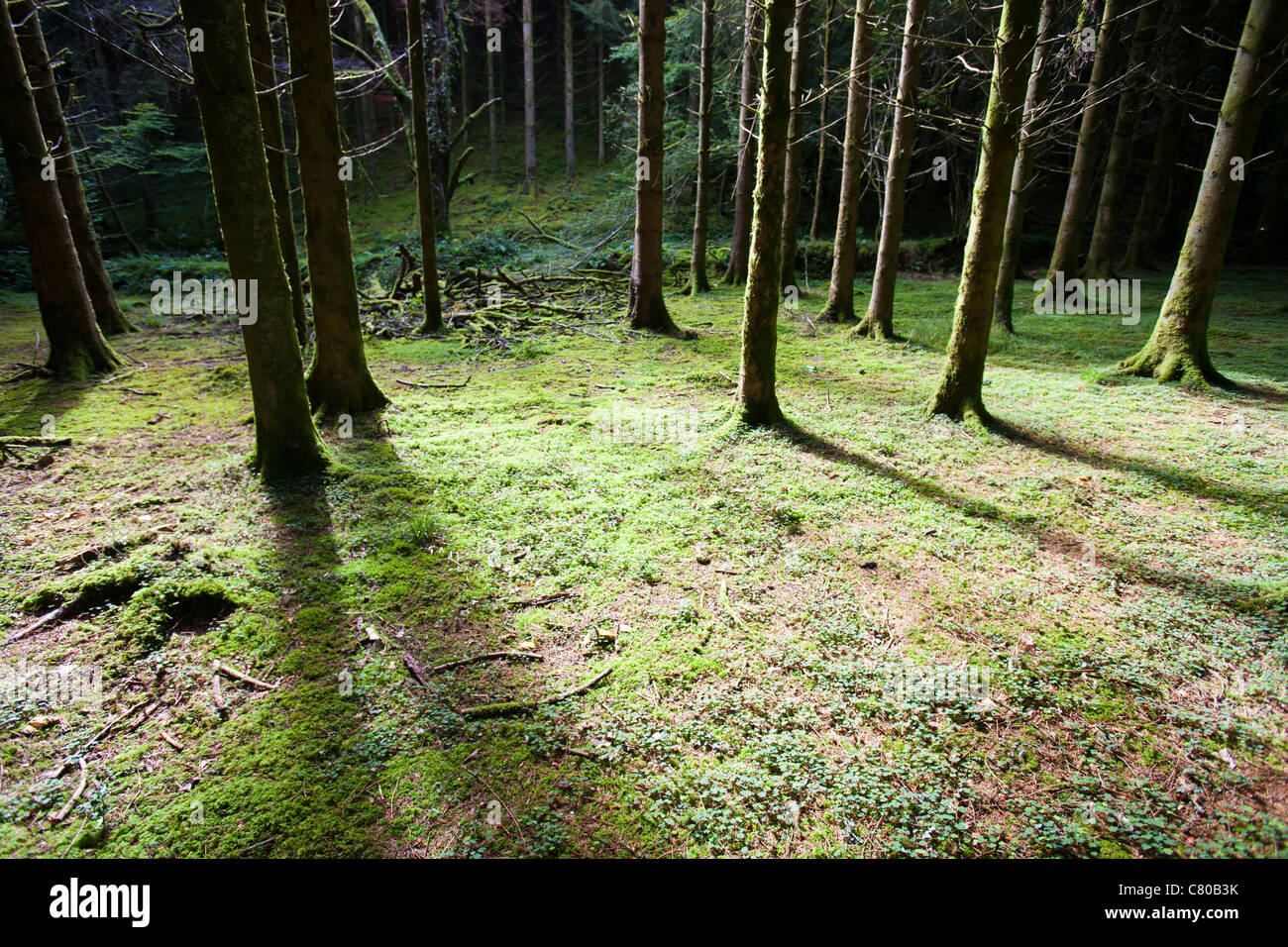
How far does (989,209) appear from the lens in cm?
657

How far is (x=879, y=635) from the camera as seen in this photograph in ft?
12.8

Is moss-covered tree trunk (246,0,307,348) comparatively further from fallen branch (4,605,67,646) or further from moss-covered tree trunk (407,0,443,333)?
fallen branch (4,605,67,646)

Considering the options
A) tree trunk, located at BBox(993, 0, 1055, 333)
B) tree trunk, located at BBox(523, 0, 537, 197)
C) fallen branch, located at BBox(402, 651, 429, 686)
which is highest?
tree trunk, located at BBox(523, 0, 537, 197)

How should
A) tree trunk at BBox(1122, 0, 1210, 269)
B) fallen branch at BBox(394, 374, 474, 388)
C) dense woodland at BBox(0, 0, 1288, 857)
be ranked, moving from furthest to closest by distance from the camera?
tree trunk at BBox(1122, 0, 1210, 269), fallen branch at BBox(394, 374, 474, 388), dense woodland at BBox(0, 0, 1288, 857)

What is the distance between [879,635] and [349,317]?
648cm

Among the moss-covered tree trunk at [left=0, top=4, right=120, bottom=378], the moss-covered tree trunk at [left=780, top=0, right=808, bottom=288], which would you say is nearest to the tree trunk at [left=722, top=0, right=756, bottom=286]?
the moss-covered tree trunk at [left=780, top=0, right=808, bottom=288]

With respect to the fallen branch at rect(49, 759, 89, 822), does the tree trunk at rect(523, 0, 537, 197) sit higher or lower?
higher

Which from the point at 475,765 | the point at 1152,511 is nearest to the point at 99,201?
the point at 475,765

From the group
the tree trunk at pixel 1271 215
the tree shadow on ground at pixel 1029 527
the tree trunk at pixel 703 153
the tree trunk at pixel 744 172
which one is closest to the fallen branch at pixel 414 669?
the tree shadow on ground at pixel 1029 527

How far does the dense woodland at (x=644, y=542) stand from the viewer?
9.23 feet

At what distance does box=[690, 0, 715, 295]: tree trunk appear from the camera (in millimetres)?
14383

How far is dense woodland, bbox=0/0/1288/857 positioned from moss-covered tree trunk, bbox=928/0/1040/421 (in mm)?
37

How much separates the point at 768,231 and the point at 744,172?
1095 centimetres
